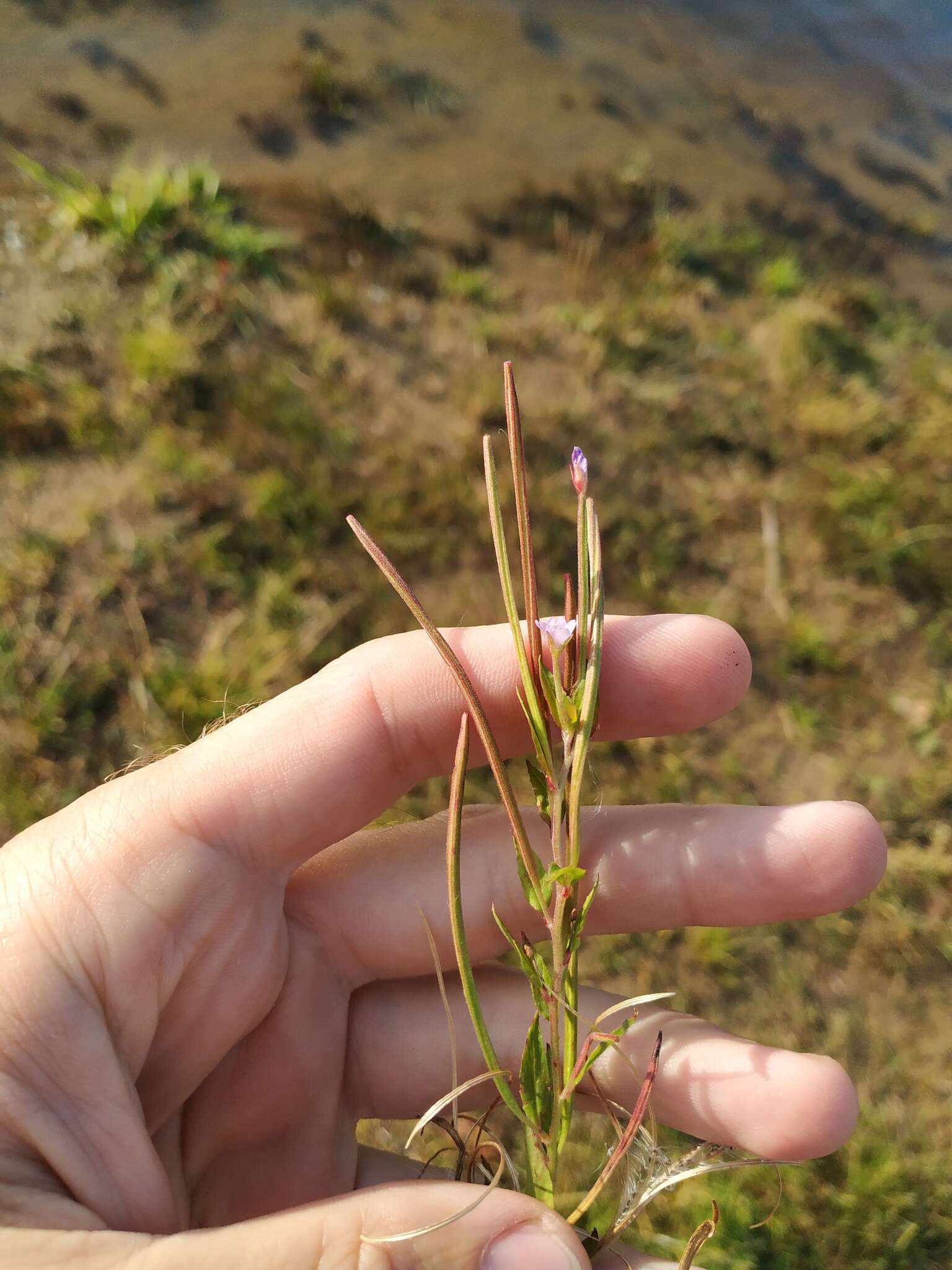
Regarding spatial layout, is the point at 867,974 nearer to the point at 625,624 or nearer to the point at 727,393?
the point at 625,624

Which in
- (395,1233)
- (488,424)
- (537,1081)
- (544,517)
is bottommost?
(395,1233)

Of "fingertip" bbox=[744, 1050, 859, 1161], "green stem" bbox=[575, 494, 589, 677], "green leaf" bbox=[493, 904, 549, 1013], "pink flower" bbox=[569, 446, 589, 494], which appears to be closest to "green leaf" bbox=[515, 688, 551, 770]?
"green stem" bbox=[575, 494, 589, 677]

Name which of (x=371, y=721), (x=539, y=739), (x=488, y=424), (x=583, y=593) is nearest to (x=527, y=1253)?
(x=539, y=739)

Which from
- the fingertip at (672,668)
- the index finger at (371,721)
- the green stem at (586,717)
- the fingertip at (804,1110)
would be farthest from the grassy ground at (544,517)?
the green stem at (586,717)

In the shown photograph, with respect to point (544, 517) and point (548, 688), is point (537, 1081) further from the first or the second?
point (544, 517)

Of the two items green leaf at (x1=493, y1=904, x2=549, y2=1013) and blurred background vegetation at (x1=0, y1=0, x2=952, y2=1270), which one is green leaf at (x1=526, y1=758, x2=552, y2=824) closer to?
green leaf at (x1=493, y1=904, x2=549, y2=1013)

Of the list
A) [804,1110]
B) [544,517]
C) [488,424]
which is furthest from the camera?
[488,424]
